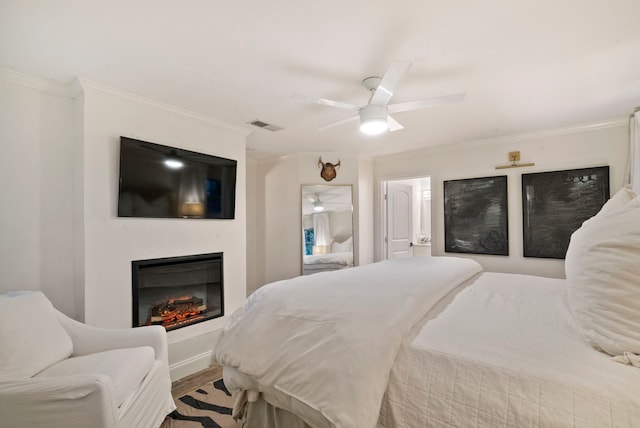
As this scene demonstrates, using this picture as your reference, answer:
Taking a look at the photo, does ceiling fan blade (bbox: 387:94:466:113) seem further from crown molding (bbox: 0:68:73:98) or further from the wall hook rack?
crown molding (bbox: 0:68:73:98)

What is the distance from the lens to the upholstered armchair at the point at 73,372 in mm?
1365

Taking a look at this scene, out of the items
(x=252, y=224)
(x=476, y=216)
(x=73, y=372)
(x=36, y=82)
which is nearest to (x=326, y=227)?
(x=252, y=224)

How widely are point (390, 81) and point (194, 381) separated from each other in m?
2.81

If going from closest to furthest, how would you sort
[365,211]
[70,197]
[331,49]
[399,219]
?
[331,49] < [70,197] < [365,211] < [399,219]

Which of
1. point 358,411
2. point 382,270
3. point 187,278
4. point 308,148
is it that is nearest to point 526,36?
point 382,270

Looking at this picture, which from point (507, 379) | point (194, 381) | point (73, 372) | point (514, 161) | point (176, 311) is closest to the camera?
point (507, 379)

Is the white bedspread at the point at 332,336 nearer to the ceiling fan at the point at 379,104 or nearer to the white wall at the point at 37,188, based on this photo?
the ceiling fan at the point at 379,104

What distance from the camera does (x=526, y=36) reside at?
1.72m

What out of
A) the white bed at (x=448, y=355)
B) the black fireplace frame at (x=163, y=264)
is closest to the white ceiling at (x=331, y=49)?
the white bed at (x=448, y=355)

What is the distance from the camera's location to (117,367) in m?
1.70

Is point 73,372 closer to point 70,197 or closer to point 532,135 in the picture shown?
point 70,197

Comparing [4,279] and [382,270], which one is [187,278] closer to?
[4,279]

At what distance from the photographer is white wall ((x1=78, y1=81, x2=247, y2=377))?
227 centimetres

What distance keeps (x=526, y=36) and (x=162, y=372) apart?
302 cm
